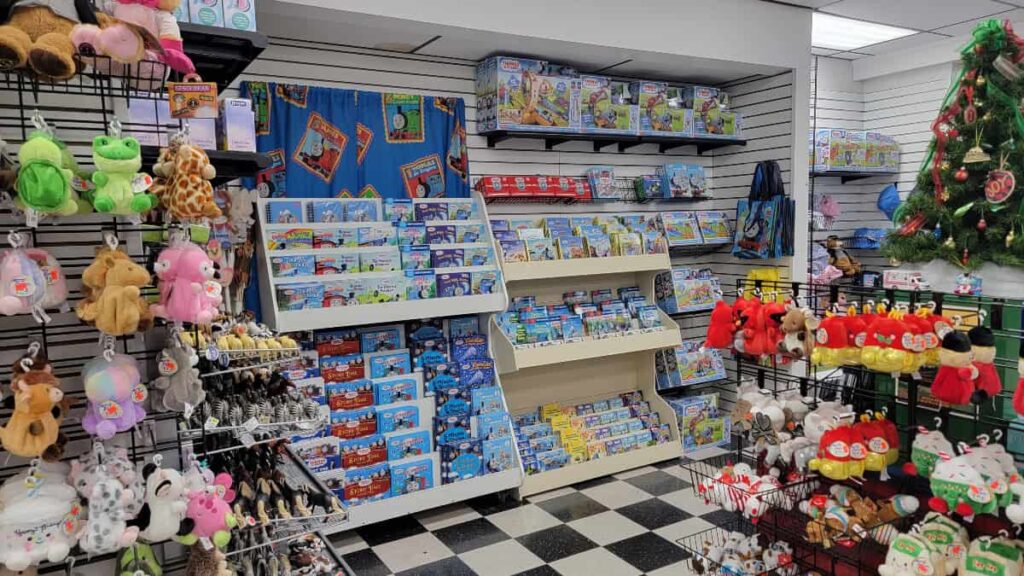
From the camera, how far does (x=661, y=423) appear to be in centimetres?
491

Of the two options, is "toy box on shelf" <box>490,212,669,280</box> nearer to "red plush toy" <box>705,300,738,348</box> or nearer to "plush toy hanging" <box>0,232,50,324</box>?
"red plush toy" <box>705,300,738,348</box>

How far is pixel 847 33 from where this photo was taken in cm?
579

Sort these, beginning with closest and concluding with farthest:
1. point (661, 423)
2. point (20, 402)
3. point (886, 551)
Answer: point (20, 402) → point (886, 551) → point (661, 423)

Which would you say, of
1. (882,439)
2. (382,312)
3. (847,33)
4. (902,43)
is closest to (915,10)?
(847,33)

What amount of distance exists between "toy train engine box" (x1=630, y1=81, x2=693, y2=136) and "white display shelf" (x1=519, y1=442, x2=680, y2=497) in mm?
2287

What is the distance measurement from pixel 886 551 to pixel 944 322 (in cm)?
84

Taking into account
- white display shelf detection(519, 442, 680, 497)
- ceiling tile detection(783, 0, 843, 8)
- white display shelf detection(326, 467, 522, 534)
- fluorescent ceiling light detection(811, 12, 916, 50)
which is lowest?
white display shelf detection(519, 442, 680, 497)

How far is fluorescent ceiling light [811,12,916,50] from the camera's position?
538cm

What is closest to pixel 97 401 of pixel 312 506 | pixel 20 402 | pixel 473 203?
A: pixel 20 402

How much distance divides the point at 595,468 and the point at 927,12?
4.35 m

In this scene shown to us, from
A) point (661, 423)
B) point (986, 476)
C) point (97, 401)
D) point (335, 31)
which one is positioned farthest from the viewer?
point (661, 423)

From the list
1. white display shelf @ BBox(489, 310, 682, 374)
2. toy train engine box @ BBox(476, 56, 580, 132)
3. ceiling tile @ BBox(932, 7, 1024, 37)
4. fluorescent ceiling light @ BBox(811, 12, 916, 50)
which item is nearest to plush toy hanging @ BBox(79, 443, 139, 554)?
white display shelf @ BBox(489, 310, 682, 374)

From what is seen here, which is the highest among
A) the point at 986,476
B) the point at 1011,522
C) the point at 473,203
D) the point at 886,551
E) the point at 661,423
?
the point at 473,203

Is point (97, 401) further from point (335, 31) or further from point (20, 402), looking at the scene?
point (335, 31)
